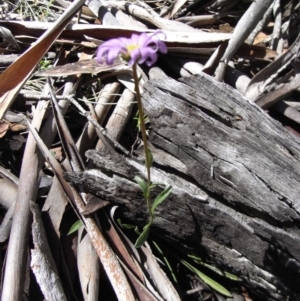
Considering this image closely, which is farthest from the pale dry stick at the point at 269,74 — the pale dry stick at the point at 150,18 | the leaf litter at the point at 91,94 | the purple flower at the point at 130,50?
the purple flower at the point at 130,50

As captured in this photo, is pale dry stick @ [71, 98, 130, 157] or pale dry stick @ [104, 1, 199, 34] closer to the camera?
pale dry stick @ [71, 98, 130, 157]

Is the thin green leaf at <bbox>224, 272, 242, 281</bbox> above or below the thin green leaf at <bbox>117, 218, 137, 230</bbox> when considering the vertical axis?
below

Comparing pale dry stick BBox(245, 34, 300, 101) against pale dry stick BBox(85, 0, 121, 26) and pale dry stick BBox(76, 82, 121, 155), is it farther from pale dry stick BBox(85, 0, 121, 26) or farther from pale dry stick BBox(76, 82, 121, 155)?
pale dry stick BBox(85, 0, 121, 26)

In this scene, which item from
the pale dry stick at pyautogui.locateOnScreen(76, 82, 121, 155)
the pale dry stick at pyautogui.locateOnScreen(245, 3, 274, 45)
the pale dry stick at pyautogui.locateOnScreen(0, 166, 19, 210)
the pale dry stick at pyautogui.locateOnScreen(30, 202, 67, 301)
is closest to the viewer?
the pale dry stick at pyautogui.locateOnScreen(30, 202, 67, 301)

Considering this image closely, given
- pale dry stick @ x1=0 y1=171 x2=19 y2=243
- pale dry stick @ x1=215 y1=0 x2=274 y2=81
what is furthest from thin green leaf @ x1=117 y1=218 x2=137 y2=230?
pale dry stick @ x1=215 y1=0 x2=274 y2=81

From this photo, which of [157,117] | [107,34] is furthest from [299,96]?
[107,34]

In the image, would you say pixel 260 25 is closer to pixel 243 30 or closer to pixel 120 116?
pixel 243 30

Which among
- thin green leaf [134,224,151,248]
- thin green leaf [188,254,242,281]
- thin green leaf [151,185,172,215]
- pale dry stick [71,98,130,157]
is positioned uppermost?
pale dry stick [71,98,130,157]
